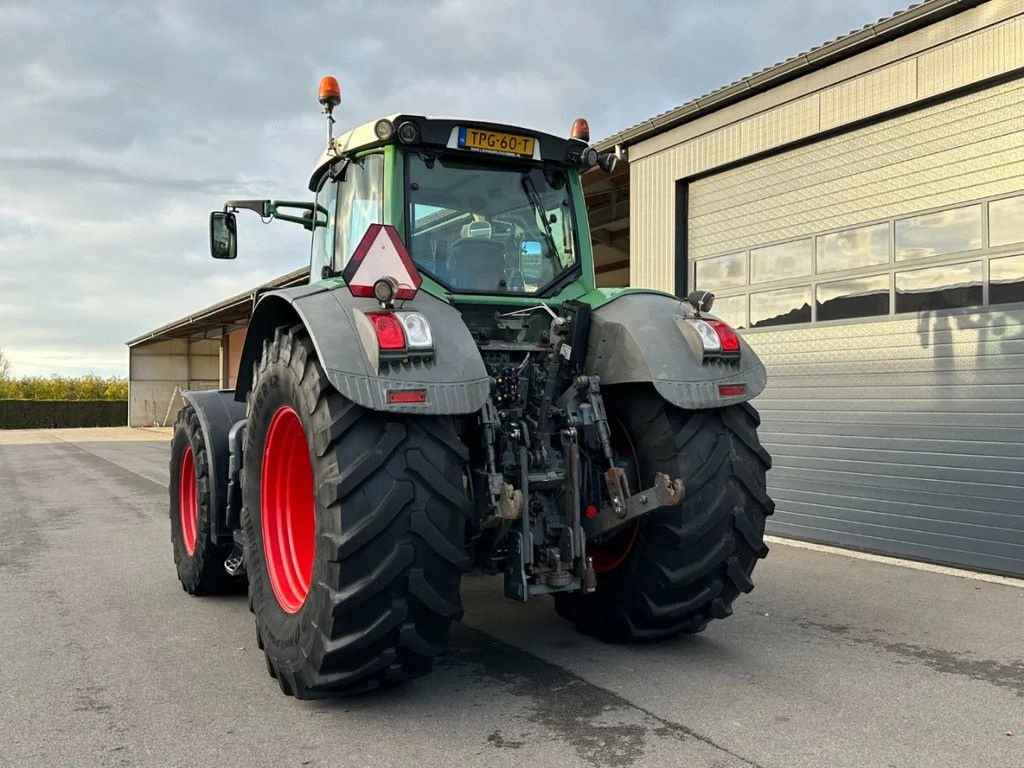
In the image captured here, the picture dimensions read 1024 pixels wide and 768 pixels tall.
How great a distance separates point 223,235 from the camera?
5.84m

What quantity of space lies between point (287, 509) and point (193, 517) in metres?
2.23

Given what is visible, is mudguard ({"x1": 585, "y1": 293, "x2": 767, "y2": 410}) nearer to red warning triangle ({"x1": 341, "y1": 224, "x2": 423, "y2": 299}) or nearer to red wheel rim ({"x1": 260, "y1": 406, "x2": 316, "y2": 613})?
red warning triangle ({"x1": 341, "y1": 224, "x2": 423, "y2": 299})

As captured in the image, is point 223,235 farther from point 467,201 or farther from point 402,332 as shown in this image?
point 402,332

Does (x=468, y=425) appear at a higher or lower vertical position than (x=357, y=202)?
lower

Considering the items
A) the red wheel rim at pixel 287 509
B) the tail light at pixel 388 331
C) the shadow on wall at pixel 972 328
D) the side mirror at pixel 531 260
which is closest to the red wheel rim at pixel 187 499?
the red wheel rim at pixel 287 509

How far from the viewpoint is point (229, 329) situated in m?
36.6

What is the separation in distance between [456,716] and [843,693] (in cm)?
176

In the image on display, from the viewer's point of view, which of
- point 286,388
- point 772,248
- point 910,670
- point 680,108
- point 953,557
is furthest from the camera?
point 680,108

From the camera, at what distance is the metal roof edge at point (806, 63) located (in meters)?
7.46

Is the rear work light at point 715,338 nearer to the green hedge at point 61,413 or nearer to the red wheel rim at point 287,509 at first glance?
the red wheel rim at point 287,509

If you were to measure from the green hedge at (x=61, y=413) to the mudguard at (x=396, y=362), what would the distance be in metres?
48.2

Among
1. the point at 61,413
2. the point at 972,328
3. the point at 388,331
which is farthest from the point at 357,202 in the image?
the point at 61,413

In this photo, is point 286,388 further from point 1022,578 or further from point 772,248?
point 772,248

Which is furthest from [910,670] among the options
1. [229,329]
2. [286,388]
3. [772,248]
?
[229,329]
